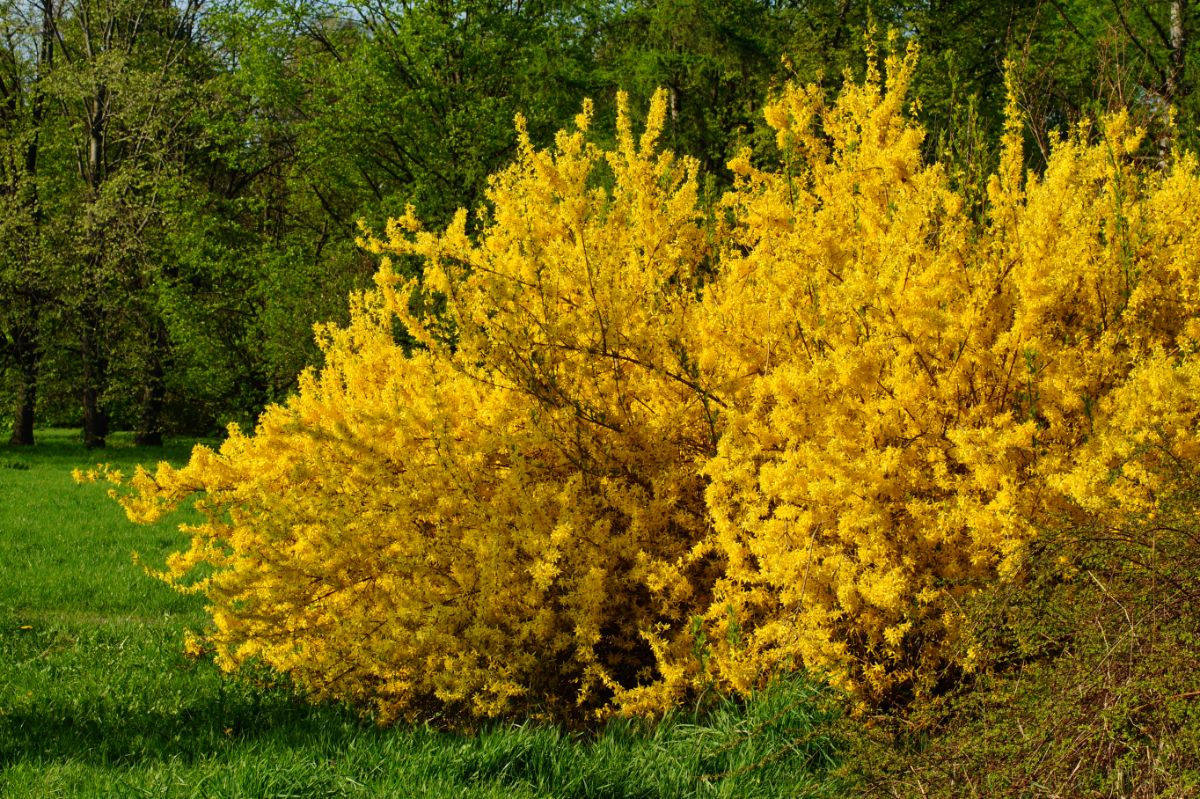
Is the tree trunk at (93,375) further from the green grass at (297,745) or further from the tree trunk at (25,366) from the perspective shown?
the green grass at (297,745)

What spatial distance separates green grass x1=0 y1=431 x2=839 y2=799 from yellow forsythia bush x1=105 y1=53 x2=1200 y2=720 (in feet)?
0.68

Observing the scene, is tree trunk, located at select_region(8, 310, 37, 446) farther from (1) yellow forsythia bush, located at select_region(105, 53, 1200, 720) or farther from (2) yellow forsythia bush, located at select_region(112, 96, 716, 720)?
(2) yellow forsythia bush, located at select_region(112, 96, 716, 720)

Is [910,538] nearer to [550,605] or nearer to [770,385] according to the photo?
[770,385]

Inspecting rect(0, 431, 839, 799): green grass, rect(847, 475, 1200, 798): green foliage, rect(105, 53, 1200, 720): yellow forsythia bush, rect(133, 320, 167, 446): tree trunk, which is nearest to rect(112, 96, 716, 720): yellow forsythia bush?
rect(105, 53, 1200, 720): yellow forsythia bush

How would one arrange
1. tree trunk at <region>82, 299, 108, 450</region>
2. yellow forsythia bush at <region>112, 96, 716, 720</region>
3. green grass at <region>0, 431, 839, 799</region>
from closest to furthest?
green grass at <region>0, 431, 839, 799</region>, yellow forsythia bush at <region>112, 96, 716, 720</region>, tree trunk at <region>82, 299, 108, 450</region>

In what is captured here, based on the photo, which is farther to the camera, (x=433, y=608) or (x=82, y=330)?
(x=82, y=330)

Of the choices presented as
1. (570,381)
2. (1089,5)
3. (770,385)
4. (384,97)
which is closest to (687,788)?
(770,385)

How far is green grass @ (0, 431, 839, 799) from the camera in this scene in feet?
11.0

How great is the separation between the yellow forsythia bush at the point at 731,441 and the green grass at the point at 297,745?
21cm

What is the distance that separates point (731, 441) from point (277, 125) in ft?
51.7

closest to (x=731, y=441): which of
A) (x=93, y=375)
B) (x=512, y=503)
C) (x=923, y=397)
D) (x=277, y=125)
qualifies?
(x=923, y=397)

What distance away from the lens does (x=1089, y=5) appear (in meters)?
14.9

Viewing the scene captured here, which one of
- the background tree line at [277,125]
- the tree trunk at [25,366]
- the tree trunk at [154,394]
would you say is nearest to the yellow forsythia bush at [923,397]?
the background tree line at [277,125]

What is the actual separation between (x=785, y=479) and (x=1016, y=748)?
1.12 m
